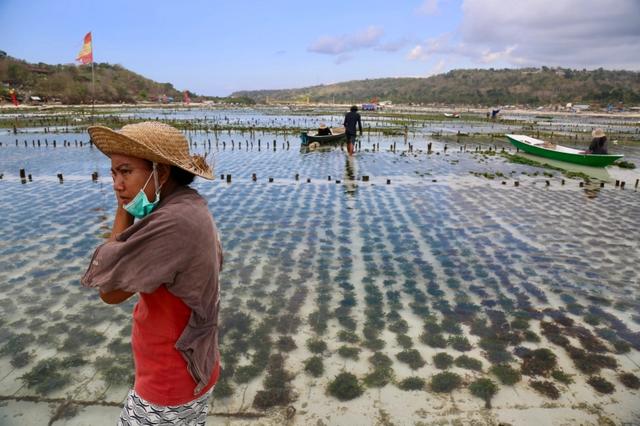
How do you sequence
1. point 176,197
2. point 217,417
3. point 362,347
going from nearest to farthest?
point 176,197 < point 217,417 < point 362,347

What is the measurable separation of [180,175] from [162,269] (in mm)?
547

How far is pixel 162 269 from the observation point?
1809 millimetres

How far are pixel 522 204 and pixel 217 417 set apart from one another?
11.0 meters

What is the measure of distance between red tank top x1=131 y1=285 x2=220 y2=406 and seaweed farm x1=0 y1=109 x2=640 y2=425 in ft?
3.38

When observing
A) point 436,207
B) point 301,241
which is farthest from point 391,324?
point 436,207

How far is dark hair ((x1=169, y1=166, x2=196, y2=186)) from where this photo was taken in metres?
2.11

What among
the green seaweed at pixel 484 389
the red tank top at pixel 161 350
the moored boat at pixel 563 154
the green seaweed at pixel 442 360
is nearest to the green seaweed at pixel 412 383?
the green seaweed at pixel 442 360

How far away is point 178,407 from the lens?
2129mm

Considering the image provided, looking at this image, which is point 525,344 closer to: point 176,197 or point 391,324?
point 391,324

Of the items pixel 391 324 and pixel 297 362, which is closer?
pixel 297 362

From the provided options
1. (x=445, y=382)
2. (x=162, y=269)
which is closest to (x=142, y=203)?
(x=162, y=269)

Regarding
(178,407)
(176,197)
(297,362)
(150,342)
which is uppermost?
(176,197)

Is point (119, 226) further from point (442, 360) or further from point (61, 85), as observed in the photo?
point (61, 85)

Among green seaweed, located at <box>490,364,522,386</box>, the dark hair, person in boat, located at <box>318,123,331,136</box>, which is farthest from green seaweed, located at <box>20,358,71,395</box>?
person in boat, located at <box>318,123,331,136</box>
